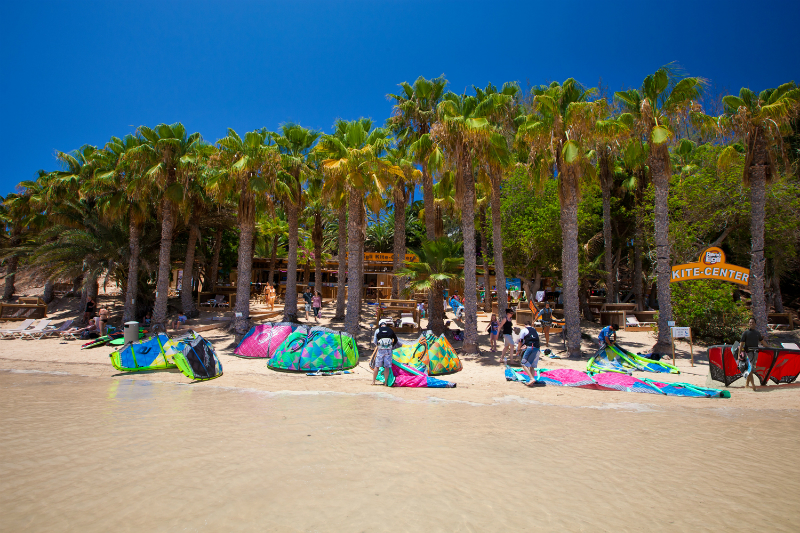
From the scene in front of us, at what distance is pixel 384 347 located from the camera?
31.8 feet

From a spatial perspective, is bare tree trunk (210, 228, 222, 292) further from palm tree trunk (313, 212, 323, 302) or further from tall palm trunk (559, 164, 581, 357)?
tall palm trunk (559, 164, 581, 357)

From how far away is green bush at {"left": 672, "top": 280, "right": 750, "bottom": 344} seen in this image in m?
15.5

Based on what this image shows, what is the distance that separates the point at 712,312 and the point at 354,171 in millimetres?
14692

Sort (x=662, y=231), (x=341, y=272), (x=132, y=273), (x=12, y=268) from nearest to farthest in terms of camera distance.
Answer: (x=662, y=231) < (x=132, y=273) < (x=341, y=272) < (x=12, y=268)

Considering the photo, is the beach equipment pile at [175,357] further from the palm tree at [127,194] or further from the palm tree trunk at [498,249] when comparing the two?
the palm tree trunk at [498,249]

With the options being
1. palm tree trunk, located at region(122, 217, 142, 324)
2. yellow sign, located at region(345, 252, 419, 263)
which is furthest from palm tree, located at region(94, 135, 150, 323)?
yellow sign, located at region(345, 252, 419, 263)

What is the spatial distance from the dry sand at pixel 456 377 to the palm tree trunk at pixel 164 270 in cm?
300

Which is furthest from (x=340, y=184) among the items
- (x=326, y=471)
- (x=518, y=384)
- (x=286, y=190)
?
(x=326, y=471)

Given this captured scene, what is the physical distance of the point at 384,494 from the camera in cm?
436

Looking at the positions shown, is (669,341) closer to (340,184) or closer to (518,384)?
(518,384)

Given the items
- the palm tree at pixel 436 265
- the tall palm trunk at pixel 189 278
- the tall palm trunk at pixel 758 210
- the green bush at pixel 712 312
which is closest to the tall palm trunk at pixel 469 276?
the palm tree at pixel 436 265

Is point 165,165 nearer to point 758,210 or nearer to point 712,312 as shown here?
point 712,312

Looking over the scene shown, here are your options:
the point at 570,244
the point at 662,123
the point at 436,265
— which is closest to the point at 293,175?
the point at 436,265

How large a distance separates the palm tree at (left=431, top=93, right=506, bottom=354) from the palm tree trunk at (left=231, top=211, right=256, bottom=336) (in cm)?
851
